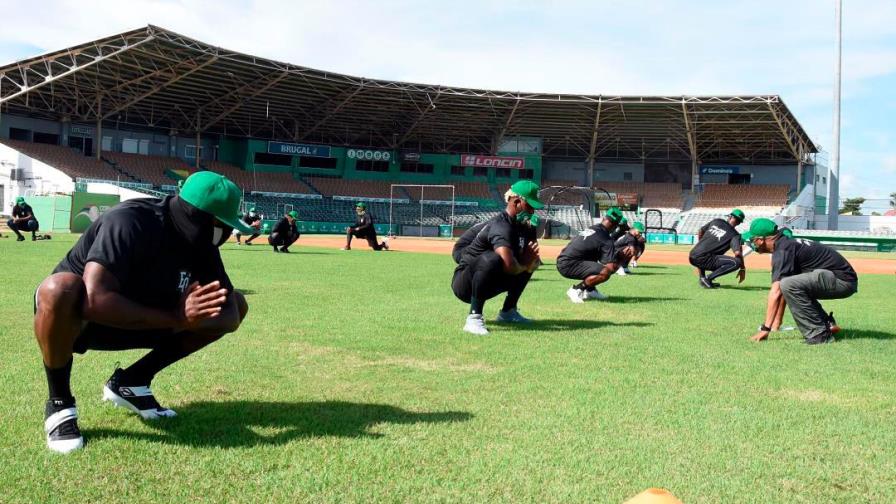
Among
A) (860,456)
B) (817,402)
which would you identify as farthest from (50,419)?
(817,402)

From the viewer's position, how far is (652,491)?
6.18 ft

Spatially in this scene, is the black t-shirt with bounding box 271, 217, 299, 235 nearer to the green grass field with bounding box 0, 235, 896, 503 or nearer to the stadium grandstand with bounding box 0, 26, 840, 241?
the green grass field with bounding box 0, 235, 896, 503

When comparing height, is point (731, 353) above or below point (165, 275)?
below

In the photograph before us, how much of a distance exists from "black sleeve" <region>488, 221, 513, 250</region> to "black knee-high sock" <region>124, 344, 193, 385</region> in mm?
4364

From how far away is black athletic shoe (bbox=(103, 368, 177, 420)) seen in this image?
4.51m

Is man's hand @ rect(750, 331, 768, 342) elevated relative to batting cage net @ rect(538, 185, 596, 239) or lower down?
lower down

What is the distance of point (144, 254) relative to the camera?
4.08 metres

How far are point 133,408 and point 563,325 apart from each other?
571 cm

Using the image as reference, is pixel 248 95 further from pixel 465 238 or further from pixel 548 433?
pixel 548 433

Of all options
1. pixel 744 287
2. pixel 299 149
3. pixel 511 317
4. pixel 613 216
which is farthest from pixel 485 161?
pixel 511 317

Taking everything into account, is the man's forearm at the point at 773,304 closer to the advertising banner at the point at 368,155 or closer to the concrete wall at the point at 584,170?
the advertising banner at the point at 368,155

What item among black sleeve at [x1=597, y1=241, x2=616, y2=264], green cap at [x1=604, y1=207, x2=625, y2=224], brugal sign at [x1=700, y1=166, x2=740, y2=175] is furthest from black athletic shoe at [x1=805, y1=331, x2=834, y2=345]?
brugal sign at [x1=700, y1=166, x2=740, y2=175]

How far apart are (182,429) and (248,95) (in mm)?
52556

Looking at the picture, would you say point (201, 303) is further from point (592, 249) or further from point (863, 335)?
point (592, 249)
